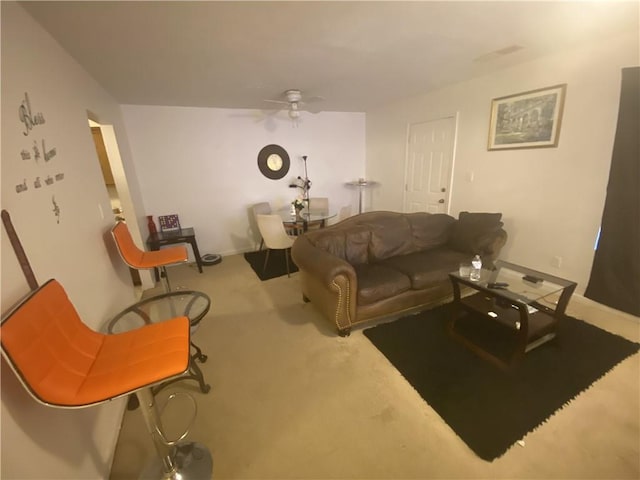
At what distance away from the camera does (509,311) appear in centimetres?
218

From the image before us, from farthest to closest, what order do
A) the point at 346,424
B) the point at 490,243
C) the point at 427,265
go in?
the point at 490,243
the point at 427,265
the point at 346,424

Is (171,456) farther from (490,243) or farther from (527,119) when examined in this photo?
(527,119)

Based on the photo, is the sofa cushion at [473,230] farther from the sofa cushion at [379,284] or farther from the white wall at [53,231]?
the white wall at [53,231]

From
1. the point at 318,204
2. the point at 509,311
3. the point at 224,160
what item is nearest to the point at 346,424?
the point at 509,311

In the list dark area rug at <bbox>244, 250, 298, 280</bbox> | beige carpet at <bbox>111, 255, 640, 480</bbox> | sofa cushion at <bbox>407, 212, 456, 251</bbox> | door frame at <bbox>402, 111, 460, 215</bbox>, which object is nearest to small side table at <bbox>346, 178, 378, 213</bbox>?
door frame at <bbox>402, 111, 460, 215</bbox>

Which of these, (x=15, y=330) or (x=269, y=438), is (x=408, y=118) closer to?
(x=269, y=438)

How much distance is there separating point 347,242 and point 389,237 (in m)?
0.51

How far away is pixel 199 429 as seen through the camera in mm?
1604

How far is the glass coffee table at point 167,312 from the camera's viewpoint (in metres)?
1.63

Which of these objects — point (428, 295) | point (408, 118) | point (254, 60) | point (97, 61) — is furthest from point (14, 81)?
point (408, 118)

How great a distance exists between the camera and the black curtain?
224cm

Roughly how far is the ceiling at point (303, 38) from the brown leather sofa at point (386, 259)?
1.57m

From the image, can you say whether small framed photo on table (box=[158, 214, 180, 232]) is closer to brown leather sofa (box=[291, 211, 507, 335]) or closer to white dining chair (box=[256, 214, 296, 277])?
white dining chair (box=[256, 214, 296, 277])

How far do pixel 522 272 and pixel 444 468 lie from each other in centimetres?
173
